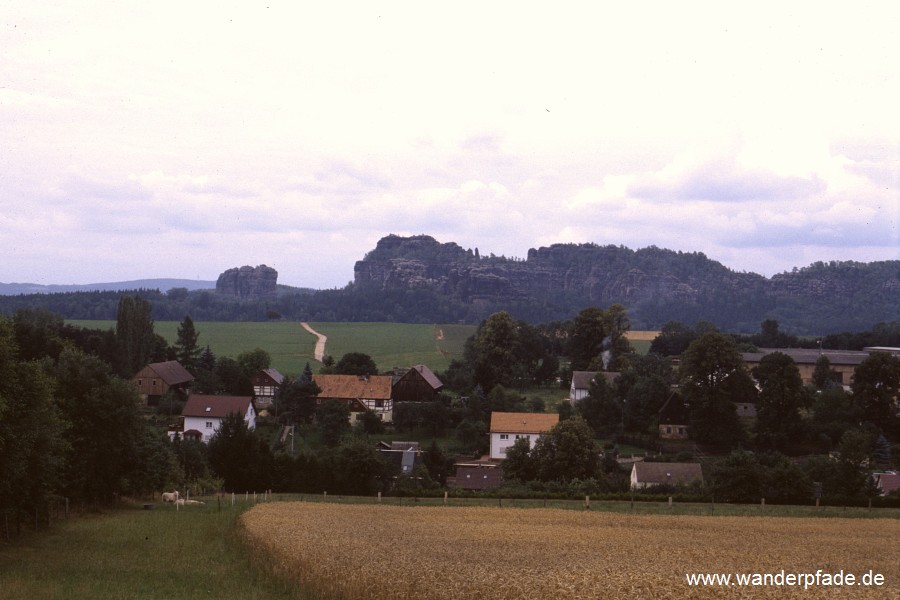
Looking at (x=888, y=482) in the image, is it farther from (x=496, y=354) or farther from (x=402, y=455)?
(x=496, y=354)

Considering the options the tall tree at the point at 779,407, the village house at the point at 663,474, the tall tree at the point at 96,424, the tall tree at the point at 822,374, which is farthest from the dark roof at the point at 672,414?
the tall tree at the point at 96,424

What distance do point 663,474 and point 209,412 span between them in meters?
39.0

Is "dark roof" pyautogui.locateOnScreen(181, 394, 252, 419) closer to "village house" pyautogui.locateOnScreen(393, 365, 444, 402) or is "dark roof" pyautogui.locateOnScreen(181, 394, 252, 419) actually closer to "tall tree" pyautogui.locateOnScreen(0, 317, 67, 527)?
"village house" pyautogui.locateOnScreen(393, 365, 444, 402)

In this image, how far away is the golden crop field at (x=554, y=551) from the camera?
56.0 ft

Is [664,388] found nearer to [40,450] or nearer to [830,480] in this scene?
[830,480]

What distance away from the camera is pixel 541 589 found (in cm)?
1677

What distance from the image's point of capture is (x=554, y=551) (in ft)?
83.7

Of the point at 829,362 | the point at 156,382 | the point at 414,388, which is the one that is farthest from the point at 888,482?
the point at 156,382

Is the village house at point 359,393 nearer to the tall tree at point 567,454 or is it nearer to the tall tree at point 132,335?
the tall tree at point 132,335

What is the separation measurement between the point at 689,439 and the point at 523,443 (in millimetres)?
22019

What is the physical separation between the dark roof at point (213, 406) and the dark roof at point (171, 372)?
13924 millimetres

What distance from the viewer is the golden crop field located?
17062 millimetres

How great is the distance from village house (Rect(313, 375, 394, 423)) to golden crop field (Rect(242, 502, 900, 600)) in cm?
4561

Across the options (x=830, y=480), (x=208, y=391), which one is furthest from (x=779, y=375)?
(x=208, y=391)
